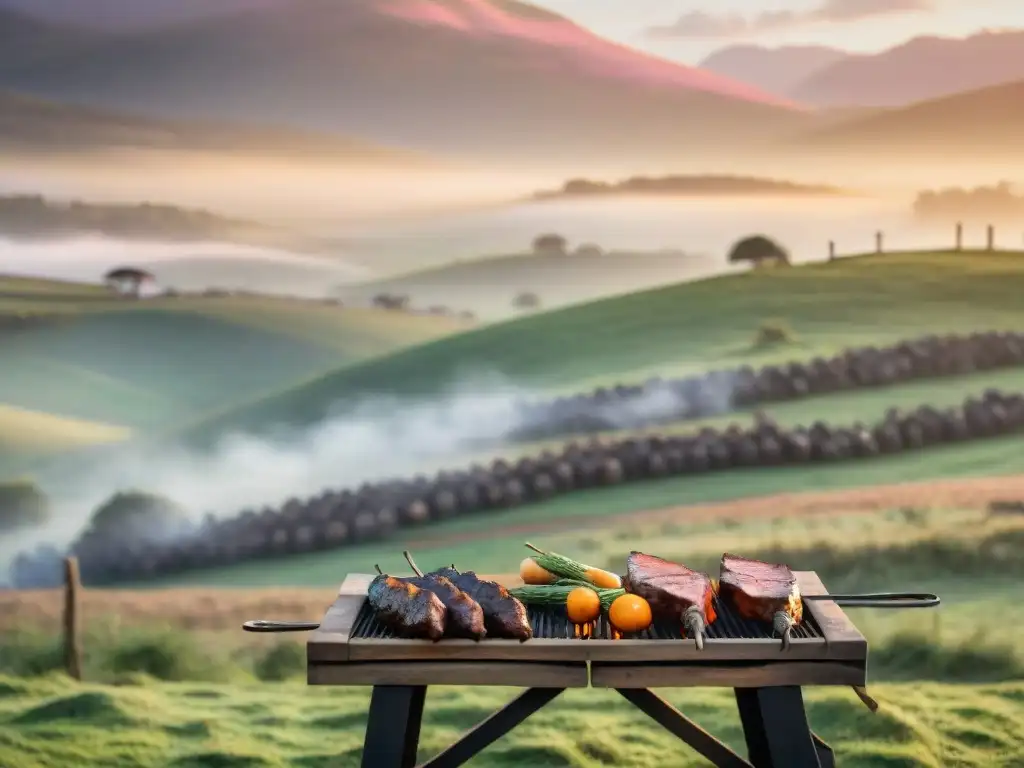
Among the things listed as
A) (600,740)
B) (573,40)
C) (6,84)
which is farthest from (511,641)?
(6,84)

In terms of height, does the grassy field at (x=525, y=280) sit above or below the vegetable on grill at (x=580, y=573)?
above

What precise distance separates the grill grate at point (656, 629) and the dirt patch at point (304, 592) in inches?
140

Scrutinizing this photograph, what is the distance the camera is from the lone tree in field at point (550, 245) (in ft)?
25.6

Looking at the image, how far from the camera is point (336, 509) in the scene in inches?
287

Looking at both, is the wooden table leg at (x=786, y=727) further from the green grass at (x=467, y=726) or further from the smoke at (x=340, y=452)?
the smoke at (x=340, y=452)

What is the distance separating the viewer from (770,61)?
7707 mm

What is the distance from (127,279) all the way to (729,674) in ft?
18.1

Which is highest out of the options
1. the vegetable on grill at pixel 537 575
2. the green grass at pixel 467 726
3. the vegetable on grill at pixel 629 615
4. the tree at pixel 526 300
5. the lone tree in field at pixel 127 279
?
the lone tree in field at pixel 127 279

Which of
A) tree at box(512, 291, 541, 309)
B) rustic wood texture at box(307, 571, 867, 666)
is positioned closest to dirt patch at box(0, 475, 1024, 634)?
tree at box(512, 291, 541, 309)

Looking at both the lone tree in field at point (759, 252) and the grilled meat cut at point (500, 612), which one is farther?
the lone tree in field at point (759, 252)

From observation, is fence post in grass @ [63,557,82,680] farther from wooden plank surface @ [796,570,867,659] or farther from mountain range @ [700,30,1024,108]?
mountain range @ [700,30,1024,108]

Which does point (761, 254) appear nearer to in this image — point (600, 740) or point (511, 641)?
point (600, 740)

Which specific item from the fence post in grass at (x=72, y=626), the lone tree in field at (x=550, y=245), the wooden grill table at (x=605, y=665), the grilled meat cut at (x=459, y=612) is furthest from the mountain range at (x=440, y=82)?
the wooden grill table at (x=605, y=665)

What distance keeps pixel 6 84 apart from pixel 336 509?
3019mm
